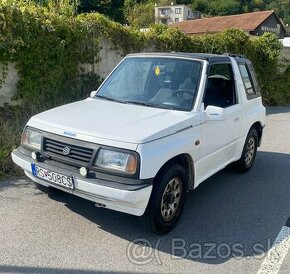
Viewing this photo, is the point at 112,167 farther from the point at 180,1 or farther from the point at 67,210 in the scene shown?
the point at 180,1

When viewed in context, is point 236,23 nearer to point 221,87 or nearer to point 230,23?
point 230,23

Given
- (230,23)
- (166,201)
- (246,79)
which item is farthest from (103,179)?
(230,23)

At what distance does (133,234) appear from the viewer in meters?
3.66

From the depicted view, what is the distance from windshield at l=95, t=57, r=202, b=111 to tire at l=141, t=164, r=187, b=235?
2.77 feet

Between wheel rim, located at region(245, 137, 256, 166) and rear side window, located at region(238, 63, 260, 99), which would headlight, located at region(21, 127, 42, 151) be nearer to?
rear side window, located at region(238, 63, 260, 99)

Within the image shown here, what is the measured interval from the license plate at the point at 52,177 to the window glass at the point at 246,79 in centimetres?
320

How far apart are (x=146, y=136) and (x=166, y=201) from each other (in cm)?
81

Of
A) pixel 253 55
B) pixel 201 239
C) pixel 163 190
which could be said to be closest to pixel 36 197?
pixel 163 190

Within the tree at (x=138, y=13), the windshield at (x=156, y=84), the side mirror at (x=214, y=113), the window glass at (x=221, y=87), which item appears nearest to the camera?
the side mirror at (x=214, y=113)

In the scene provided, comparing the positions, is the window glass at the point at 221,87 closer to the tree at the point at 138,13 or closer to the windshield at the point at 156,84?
the windshield at the point at 156,84

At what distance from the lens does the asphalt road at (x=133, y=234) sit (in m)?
3.16

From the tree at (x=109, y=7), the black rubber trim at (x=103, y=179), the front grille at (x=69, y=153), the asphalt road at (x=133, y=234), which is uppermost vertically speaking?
the tree at (x=109, y=7)

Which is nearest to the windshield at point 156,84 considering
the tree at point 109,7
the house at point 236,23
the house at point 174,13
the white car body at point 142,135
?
the white car body at point 142,135

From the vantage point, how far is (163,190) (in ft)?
11.3
